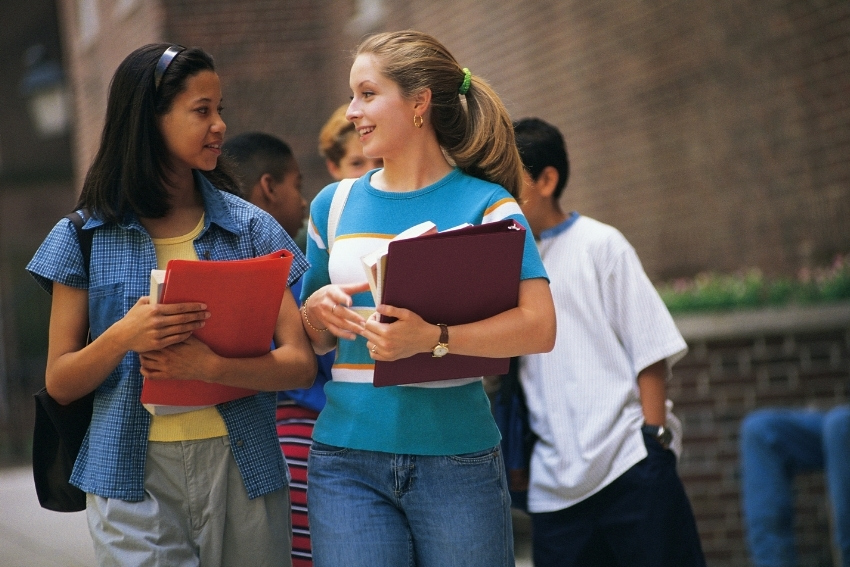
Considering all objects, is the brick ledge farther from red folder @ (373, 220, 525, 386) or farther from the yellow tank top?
the yellow tank top

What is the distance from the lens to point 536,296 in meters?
2.48

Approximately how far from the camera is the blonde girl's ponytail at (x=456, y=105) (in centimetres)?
262

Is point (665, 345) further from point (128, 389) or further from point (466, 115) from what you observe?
point (128, 389)

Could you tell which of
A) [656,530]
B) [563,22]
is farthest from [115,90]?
[563,22]

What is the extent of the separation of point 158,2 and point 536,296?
29.1 feet

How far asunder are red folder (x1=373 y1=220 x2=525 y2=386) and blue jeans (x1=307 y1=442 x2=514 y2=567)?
0.22 metres

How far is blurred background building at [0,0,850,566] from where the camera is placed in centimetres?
624

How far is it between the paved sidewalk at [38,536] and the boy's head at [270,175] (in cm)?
273

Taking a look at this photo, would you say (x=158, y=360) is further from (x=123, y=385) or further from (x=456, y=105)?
(x=456, y=105)

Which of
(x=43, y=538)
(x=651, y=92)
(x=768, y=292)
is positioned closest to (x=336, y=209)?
(x=768, y=292)

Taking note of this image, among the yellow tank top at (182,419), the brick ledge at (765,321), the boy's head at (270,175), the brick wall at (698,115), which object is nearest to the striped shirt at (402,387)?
the yellow tank top at (182,419)

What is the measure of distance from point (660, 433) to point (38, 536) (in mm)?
5277

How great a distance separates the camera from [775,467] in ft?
18.9

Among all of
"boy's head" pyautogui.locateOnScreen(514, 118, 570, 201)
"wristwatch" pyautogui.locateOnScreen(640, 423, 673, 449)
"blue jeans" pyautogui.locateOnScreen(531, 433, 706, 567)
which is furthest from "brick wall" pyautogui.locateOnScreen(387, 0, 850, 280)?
"blue jeans" pyautogui.locateOnScreen(531, 433, 706, 567)
